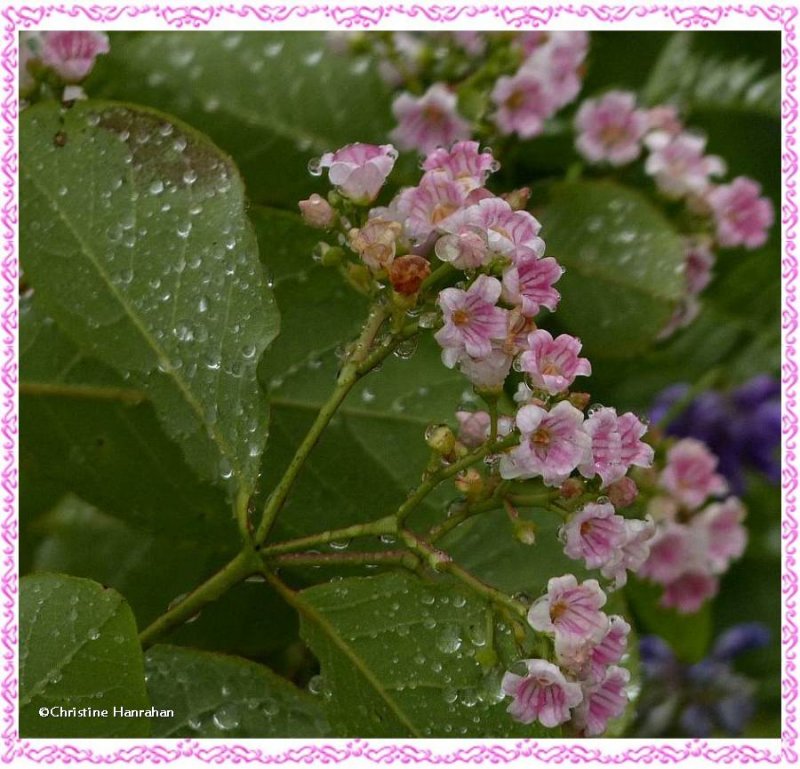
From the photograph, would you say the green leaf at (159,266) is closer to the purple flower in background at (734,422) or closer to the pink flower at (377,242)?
the pink flower at (377,242)

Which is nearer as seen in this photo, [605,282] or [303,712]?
[303,712]

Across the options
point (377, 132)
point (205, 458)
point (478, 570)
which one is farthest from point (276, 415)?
point (377, 132)

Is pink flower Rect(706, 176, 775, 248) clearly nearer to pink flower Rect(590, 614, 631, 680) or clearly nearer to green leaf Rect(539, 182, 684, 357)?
green leaf Rect(539, 182, 684, 357)

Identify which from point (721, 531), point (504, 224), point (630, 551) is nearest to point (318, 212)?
point (504, 224)

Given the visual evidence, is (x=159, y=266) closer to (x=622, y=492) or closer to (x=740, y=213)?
(x=622, y=492)

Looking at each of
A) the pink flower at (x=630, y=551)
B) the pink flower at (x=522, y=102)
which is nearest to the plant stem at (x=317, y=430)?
the pink flower at (x=630, y=551)
